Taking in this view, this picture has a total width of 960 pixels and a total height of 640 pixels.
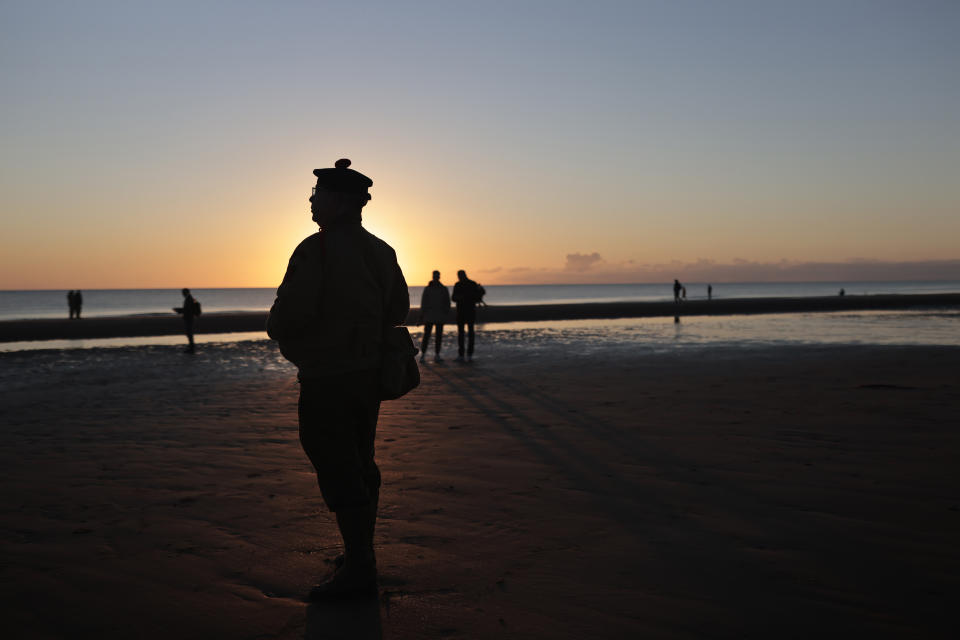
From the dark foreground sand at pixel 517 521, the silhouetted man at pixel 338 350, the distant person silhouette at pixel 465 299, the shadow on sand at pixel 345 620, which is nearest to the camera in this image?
the shadow on sand at pixel 345 620

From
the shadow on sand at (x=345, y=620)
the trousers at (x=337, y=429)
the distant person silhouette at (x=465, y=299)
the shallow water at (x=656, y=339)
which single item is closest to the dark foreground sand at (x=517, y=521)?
the shadow on sand at (x=345, y=620)

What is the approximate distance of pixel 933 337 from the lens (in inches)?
778

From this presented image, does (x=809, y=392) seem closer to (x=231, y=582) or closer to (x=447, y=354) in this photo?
(x=231, y=582)

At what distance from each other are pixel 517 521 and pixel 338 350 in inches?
74.1

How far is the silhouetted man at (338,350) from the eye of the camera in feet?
10.9

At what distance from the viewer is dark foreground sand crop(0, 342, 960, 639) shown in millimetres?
3150

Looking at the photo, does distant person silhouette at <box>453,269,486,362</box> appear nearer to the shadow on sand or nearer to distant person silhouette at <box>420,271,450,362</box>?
distant person silhouette at <box>420,271,450,362</box>

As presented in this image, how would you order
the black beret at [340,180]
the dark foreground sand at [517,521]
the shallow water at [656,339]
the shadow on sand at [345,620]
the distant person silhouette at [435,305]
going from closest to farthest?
the shadow on sand at [345,620]
the dark foreground sand at [517,521]
the black beret at [340,180]
the distant person silhouette at [435,305]
the shallow water at [656,339]

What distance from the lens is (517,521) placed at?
4461 mm

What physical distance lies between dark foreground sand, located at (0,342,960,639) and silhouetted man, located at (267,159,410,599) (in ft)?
1.19

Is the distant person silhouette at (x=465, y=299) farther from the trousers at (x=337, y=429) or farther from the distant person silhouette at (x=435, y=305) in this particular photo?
the trousers at (x=337, y=429)

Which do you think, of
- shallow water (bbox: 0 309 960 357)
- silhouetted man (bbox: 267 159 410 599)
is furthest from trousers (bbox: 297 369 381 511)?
shallow water (bbox: 0 309 960 357)

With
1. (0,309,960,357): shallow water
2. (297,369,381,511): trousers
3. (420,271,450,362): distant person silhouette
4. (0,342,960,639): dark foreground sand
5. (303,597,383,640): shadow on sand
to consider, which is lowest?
(303,597,383,640): shadow on sand

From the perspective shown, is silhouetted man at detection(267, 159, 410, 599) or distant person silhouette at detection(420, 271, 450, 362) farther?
distant person silhouette at detection(420, 271, 450, 362)
